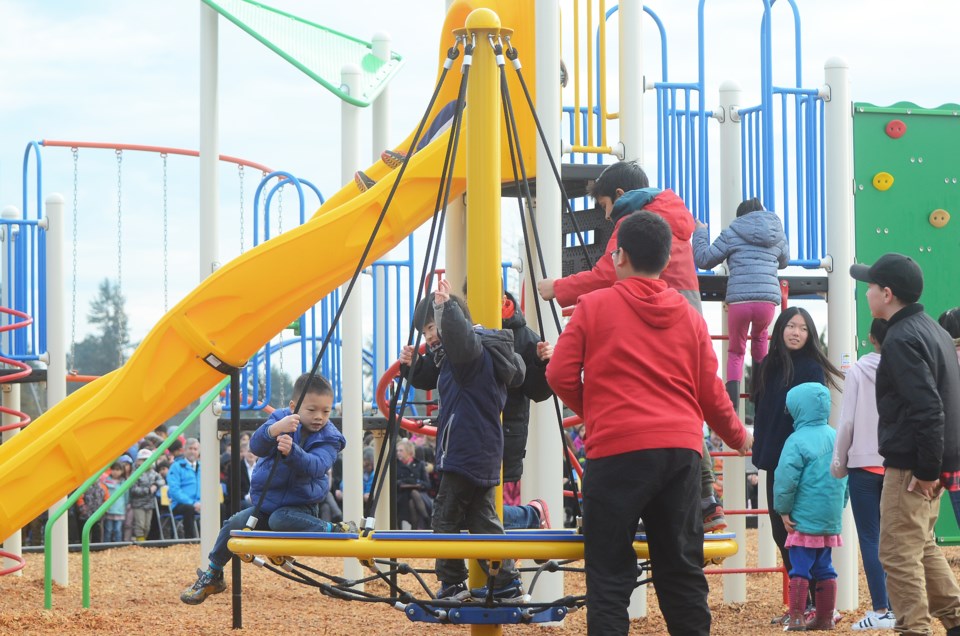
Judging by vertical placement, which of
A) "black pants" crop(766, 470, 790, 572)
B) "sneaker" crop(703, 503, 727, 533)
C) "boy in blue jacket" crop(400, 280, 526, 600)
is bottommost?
"black pants" crop(766, 470, 790, 572)

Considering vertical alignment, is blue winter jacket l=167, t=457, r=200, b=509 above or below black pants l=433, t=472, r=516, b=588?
below

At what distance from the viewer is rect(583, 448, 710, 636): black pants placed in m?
4.47

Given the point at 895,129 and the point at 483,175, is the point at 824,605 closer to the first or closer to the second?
the point at 483,175

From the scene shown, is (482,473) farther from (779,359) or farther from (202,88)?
(202,88)

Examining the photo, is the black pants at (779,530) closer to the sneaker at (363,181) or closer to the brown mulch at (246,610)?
the brown mulch at (246,610)

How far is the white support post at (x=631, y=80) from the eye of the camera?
8.10m

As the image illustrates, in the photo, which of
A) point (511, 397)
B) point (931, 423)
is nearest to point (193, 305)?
point (511, 397)

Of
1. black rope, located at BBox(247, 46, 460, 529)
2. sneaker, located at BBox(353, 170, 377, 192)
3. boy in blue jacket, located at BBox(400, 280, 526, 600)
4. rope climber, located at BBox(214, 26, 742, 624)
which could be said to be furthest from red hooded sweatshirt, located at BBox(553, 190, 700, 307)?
sneaker, located at BBox(353, 170, 377, 192)

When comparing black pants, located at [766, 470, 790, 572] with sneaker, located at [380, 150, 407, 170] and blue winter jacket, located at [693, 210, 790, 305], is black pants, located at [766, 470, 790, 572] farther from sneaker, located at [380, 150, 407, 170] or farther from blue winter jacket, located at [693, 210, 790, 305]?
sneaker, located at [380, 150, 407, 170]

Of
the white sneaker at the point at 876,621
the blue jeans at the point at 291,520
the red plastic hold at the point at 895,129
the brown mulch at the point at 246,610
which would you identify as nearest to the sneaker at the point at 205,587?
the brown mulch at the point at 246,610

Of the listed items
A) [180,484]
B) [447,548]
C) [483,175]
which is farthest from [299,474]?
[180,484]

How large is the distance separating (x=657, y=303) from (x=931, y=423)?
6.48 feet

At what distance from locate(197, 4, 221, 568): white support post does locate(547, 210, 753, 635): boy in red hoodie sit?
231 inches

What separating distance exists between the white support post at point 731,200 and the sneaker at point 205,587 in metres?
3.40
